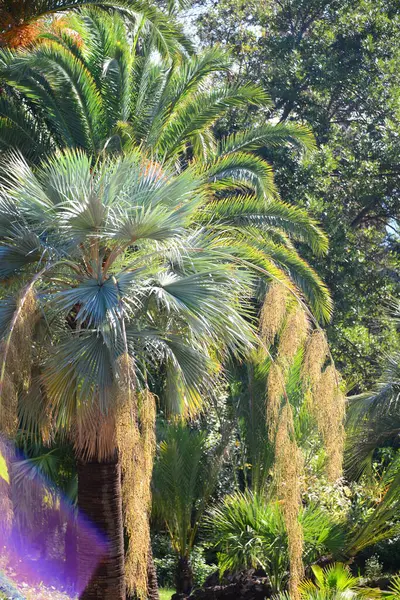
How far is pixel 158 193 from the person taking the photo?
8328 mm

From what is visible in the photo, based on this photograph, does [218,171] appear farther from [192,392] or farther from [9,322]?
[9,322]

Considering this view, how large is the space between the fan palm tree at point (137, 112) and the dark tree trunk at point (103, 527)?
3.85m

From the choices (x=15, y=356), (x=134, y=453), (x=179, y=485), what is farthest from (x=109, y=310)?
→ (x=179, y=485)

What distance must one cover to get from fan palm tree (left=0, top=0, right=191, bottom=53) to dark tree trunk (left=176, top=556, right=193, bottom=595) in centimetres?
756

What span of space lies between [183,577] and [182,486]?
1447mm

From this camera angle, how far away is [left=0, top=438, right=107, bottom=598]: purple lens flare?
36.4 feet

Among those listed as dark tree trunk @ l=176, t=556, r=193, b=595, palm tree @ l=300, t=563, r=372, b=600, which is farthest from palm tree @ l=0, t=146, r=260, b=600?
dark tree trunk @ l=176, t=556, r=193, b=595

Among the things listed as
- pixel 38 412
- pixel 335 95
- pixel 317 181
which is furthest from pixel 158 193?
pixel 335 95

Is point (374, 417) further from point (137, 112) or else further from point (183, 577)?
point (137, 112)

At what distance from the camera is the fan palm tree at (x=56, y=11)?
424 inches

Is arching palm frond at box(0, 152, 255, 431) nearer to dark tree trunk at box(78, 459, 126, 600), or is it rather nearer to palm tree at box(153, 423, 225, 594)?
dark tree trunk at box(78, 459, 126, 600)

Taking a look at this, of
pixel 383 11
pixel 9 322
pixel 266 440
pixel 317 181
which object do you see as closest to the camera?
pixel 9 322

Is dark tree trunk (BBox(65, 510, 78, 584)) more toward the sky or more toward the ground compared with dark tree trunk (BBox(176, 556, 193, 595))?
more toward the sky

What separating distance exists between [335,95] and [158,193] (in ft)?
44.6
